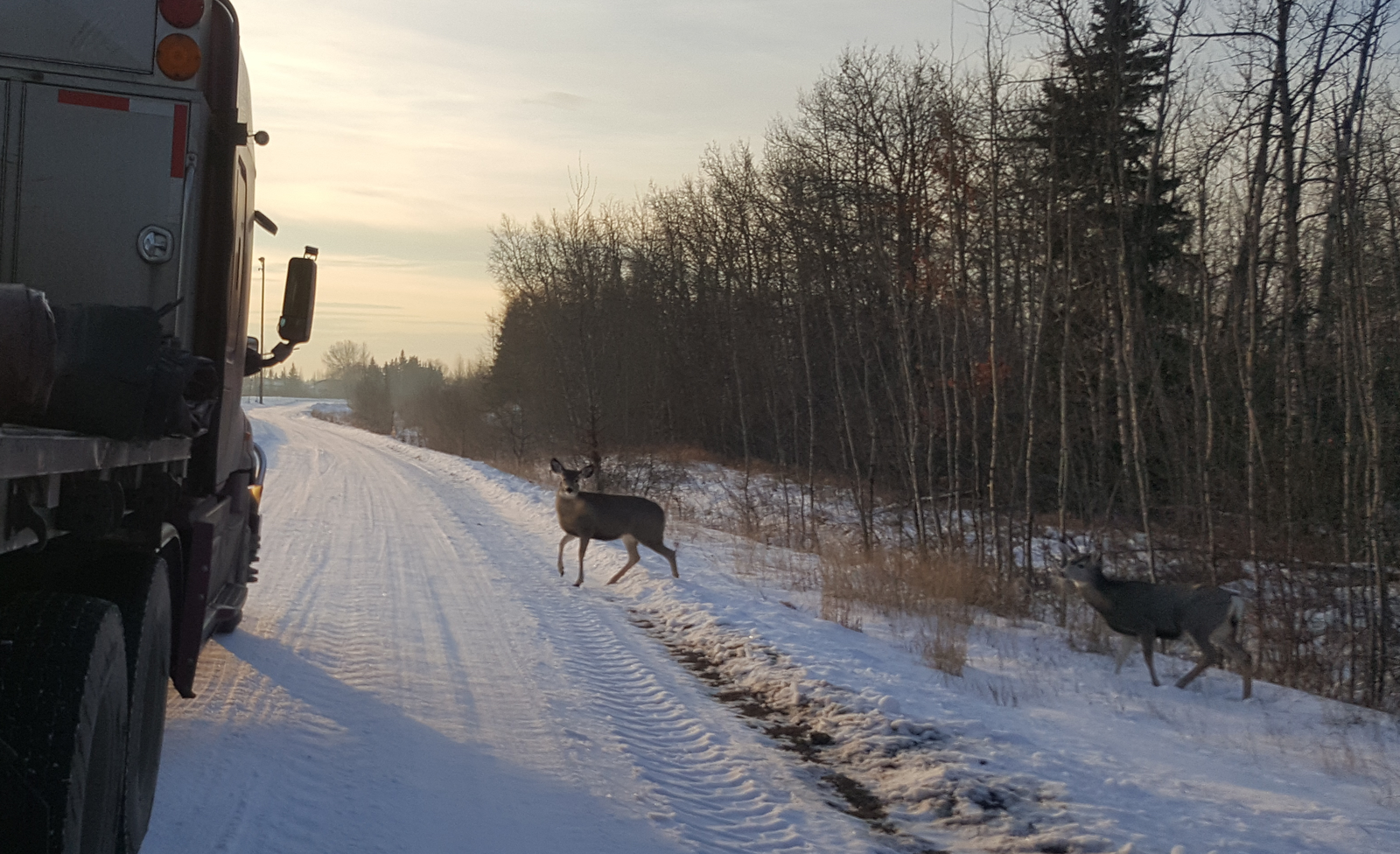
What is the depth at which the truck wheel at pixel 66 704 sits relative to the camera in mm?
3045

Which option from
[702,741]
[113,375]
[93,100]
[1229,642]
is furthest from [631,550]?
[113,375]

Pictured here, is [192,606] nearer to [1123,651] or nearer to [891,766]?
[891,766]

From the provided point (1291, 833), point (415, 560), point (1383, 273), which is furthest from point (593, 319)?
point (1291, 833)

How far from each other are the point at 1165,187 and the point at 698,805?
1188 cm

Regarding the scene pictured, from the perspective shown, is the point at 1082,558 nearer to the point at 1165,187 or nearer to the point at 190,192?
the point at 1165,187

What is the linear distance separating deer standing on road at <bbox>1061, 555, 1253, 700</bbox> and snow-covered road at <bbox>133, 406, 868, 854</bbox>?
15.9ft

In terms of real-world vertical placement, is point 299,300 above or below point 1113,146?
below

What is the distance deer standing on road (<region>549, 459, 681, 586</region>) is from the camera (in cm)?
1409

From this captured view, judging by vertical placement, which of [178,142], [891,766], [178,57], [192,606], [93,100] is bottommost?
[891,766]

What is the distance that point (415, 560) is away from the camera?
13859 millimetres

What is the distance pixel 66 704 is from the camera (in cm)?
316

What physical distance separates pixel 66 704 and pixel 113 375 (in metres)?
1.03

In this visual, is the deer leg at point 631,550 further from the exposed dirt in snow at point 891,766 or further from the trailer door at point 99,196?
the trailer door at point 99,196

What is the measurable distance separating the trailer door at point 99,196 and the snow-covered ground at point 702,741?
2.50m
